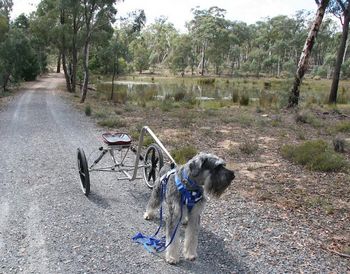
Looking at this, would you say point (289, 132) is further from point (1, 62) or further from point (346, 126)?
point (1, 62)

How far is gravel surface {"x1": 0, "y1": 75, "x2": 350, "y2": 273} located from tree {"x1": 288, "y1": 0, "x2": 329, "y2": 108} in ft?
41.1

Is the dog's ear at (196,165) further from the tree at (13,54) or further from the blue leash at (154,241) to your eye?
the tree at (13,54)

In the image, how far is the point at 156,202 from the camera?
5.44 m

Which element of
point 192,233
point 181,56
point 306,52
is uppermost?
point 181,56

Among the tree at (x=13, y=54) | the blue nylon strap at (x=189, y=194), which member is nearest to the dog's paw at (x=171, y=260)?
the blue nylon strap at (x=189, y=194)

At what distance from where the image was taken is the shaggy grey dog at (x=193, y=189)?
13.7ft

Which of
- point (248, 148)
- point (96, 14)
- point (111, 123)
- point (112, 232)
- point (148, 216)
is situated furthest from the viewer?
point (96, 14)

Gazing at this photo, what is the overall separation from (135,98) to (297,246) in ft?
70.4

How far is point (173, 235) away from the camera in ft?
14.5

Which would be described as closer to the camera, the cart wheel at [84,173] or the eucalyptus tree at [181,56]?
the cart wheel at [84,173]

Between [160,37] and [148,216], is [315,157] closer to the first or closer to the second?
[148,216]

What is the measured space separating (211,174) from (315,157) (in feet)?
18.6

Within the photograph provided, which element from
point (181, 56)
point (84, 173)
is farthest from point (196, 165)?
point (181, 56)

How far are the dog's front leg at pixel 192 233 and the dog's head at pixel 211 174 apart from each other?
34 centimetres
